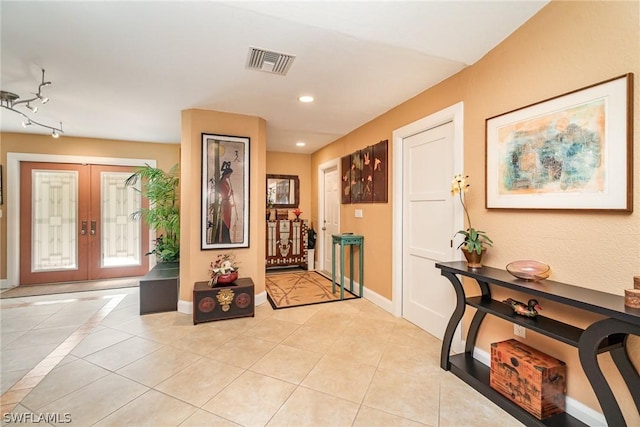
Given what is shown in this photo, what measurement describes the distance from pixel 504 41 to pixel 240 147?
2.93 meters

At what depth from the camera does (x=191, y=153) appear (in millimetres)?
3420

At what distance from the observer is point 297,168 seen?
6.20 metres

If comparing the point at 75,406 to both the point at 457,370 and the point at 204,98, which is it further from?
the point at 204,98

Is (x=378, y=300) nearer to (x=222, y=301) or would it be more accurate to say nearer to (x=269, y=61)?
(x=222, y=301)

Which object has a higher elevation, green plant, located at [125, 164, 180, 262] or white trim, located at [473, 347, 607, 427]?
green plant, located at [125, 164, 180, 262]

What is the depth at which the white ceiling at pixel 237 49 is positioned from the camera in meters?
1.71

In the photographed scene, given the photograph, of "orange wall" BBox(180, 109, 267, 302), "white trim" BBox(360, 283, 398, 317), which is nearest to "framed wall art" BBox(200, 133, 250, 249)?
"orange wall" BBox(180, 109, 267, 302)

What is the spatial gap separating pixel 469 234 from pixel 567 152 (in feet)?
2.58

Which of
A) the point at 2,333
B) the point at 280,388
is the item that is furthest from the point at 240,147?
the point at 2,333

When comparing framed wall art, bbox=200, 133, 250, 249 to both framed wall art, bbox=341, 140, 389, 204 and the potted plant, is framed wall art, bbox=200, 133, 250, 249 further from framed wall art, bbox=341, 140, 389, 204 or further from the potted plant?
the potted plant

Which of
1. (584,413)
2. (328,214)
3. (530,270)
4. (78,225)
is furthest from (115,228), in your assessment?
(584,413)

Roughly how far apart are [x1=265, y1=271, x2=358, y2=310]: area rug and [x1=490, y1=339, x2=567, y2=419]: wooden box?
231cm

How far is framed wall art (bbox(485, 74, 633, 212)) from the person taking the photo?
1.43 m

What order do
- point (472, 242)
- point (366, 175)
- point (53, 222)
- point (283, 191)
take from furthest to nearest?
point (283, 191)
point (53, 222)
point (366, 175)
point (472, 242)
